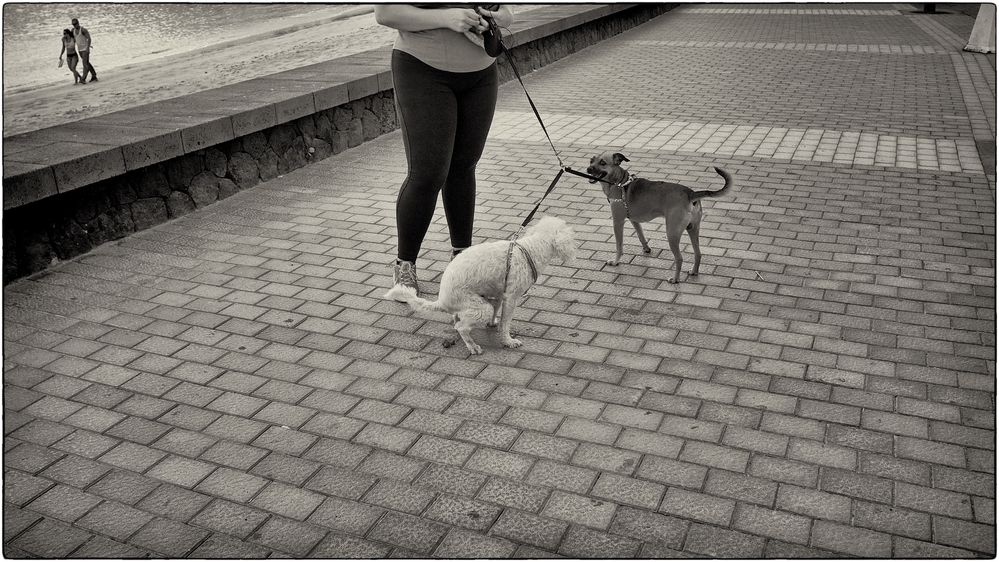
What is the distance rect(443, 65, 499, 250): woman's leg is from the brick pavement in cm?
47

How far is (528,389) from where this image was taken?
12.3 feet

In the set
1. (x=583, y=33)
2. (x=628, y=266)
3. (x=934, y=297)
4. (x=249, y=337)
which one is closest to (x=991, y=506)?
(x=934, y=297)

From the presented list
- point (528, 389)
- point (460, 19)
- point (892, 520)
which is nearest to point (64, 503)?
point (528, 389)

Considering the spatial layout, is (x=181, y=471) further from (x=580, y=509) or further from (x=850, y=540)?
(x=850, y=540)

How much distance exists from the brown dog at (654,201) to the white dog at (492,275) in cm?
97

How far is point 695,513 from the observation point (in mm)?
2852

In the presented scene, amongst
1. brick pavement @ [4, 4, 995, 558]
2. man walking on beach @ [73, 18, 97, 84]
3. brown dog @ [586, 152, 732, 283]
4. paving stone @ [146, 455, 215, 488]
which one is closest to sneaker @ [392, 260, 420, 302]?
brick pavement @ [4, 4, 995, 558]

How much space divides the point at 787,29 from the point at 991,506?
1691cm

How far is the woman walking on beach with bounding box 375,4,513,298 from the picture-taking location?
417 centimetres

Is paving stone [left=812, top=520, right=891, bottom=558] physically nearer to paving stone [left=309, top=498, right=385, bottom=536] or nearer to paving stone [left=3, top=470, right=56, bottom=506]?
paving stone [left=309, top=498, right=385, bottom=536]

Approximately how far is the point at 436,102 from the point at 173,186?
2.73 m

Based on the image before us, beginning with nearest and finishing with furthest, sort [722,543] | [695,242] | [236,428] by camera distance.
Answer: [722,543] → [236,428] → [695,242]

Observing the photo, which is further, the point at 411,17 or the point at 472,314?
the point at 411,17

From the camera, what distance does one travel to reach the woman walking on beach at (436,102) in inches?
164
